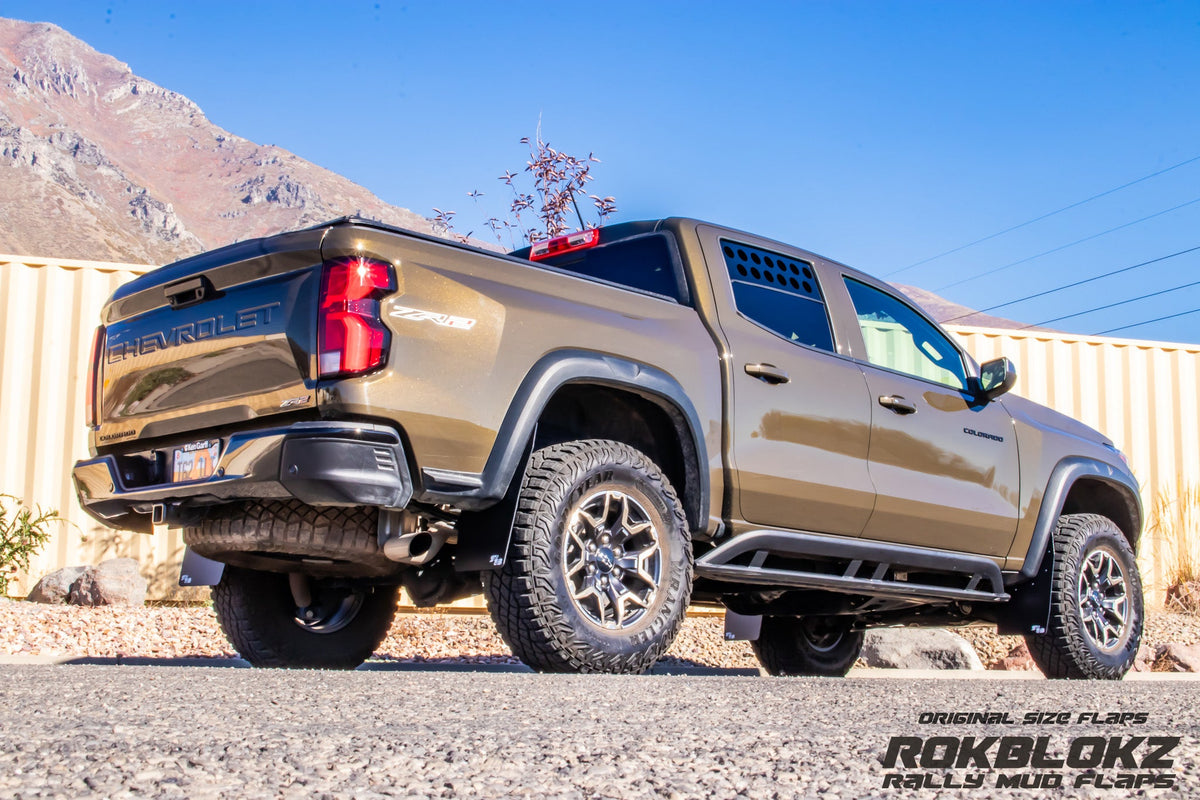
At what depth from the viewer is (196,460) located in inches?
153

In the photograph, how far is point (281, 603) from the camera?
4961mm

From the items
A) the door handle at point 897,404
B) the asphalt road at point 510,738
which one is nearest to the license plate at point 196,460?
the asphalt road at point 510,738

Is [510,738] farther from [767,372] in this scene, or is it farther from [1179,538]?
[1179,538]

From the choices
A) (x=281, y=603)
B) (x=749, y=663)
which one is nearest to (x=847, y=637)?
(x=749, y=663)

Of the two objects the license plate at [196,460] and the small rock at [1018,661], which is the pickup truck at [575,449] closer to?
the license plate at [196,460]

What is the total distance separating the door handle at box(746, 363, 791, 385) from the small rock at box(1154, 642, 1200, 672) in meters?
4.99

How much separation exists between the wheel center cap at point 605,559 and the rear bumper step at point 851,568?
17.9 inches

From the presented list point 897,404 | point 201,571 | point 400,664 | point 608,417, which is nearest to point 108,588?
point 400,664

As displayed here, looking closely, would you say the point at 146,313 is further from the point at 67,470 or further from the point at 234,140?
the point at 234,140

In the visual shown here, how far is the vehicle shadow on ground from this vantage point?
5.39 meters

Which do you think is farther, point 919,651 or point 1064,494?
point 919,651

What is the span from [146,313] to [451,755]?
291 centimetres

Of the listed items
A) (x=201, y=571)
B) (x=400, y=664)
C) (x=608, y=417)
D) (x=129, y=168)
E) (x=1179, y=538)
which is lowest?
(x=400, y=664)

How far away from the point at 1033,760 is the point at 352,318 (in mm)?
2359
